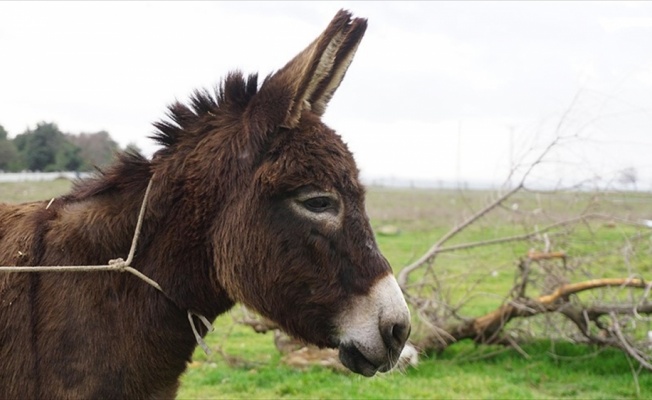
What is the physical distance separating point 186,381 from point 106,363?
483 cm

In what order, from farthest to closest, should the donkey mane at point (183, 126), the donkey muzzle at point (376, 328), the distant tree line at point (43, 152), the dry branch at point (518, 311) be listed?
the dry branch at point (518, 311) < the distant tree line at point (43, 152) < the donkey mane at point (183, 126) < the donkey muzzle at point (376, 328)

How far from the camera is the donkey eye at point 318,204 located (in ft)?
9.05

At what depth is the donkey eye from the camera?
2.76 metres

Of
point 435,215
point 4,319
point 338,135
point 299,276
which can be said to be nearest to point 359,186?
point 338,135

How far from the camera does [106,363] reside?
2744 mm

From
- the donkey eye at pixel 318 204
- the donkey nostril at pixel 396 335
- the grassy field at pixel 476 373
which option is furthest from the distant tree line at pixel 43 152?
the donkey nostril at pixel 396 335

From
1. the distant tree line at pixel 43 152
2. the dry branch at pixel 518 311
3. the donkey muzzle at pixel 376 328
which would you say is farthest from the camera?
the dry branch at pixel 518 311

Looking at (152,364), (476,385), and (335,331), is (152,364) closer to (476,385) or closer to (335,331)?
(335,331)

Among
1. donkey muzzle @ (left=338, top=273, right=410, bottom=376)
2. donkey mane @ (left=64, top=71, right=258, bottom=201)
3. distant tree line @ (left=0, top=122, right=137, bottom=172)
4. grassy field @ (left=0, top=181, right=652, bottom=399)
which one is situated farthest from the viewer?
grassy field @ (left=0, top=181, right=652, bottom=399)

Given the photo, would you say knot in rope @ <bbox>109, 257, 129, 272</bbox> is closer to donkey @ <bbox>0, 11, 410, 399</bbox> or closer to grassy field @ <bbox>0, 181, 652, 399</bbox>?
donkey @ <bbox>0, 11, 410, 399</bbox>

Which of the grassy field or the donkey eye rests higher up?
the donkey eye

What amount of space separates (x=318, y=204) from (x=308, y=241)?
17cm

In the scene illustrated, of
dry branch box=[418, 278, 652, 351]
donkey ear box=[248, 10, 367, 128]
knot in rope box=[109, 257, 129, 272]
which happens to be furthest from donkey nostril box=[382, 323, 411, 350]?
dry branch box=[418, 278, 652, 351]

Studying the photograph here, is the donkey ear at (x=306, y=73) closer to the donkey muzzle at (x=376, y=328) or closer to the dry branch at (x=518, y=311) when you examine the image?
the donkey muzzle at (x=376, y=328)
